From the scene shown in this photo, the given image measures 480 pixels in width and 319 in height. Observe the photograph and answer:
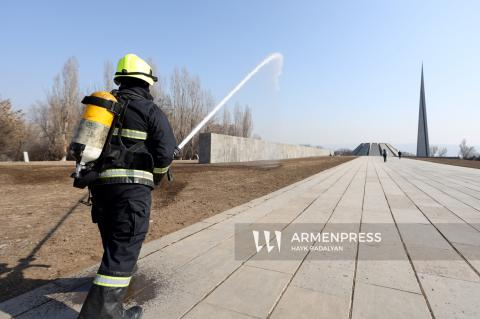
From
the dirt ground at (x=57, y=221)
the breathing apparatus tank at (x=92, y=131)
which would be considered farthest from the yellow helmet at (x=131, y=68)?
the dirt ground at (x=57, y=221)

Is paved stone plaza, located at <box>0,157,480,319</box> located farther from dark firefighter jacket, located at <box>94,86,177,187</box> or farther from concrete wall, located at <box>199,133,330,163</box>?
concrete wall, located at <box>199,133,330,163</box>

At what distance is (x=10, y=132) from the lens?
30.0 meters

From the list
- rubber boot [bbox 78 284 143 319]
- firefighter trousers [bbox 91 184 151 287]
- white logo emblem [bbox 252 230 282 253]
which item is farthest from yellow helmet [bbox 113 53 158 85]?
white logo emblem [bbox 252 230 282 253]

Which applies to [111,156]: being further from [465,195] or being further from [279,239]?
[465,195]

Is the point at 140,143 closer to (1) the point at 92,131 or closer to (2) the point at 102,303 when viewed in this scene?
(1) the point at 92,131

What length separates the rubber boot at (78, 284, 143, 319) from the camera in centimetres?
200

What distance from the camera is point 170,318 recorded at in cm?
231

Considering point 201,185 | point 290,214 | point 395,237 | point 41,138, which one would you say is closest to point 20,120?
point 41,138

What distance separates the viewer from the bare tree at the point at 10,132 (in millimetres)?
29547

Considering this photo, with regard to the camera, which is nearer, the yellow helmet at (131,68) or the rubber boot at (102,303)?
the rubber boot at (102,303)

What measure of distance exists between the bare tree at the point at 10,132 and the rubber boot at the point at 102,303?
3673cm

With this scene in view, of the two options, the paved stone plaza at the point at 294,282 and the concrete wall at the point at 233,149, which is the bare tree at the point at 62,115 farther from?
the paved stone plaza at the point at 294,282

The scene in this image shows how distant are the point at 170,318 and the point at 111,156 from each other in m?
1.45

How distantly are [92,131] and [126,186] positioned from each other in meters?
0.49
